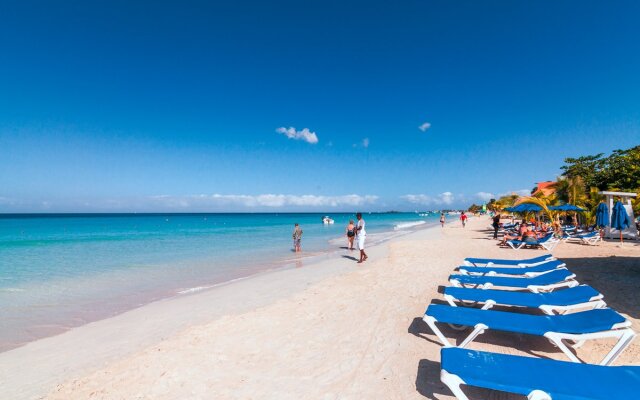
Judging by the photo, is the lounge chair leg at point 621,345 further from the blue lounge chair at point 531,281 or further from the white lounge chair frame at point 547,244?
the white lounge chair frame at point 547,244

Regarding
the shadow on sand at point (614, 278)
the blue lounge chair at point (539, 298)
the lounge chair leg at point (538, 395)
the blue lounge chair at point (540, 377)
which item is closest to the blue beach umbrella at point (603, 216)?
the shadow on sand at point (614, 278)

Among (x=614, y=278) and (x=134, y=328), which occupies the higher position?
(x=614, y=278)

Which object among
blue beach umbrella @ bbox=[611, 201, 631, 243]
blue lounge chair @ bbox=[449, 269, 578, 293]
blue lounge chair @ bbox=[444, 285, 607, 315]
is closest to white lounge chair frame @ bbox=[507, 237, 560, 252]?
blue beach umbrella @ bbox=[611, 201, 631, 243]

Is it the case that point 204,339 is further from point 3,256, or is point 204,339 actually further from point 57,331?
point 3,256

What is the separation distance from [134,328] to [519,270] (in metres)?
8.33

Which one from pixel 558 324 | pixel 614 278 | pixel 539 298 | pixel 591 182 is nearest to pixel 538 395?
pixel 558 324

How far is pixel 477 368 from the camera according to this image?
283 cm

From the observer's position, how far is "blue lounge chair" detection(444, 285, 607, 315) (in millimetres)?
4605

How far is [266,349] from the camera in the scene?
14.3 feet

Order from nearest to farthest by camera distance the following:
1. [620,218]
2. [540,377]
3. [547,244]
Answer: [540,377] → [620,218] → [547,244]

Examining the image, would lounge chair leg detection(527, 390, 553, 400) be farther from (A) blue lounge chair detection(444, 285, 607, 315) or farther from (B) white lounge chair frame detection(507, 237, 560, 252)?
(B) white lounge chair frame detection(507, 237, 560, 252)

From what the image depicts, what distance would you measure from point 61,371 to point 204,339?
1785mm

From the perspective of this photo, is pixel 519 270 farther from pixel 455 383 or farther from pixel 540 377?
pixel 455 383

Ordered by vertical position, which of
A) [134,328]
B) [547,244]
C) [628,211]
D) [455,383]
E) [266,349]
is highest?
[628,211]
